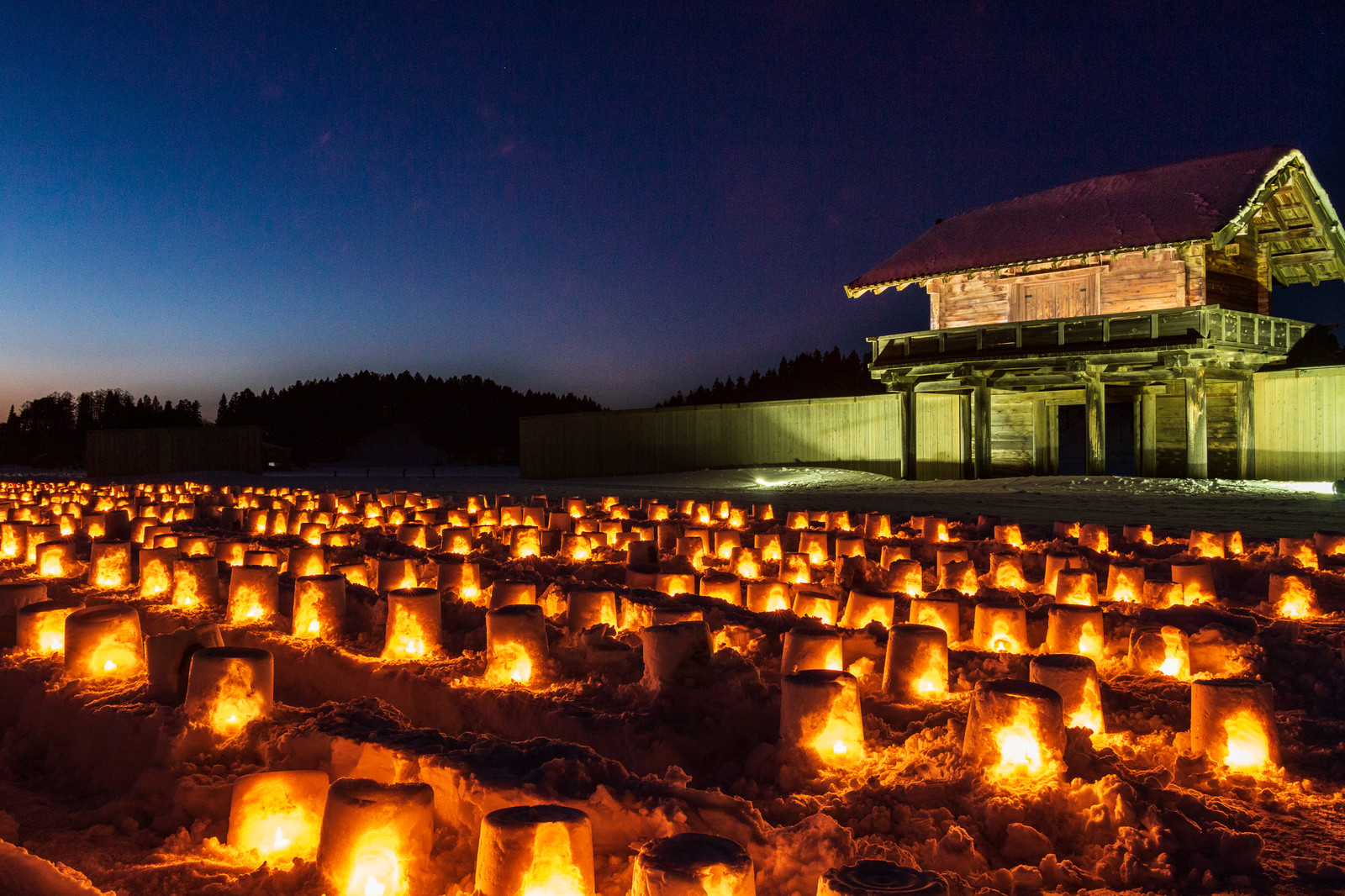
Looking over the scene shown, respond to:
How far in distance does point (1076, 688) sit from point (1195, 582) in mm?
3337

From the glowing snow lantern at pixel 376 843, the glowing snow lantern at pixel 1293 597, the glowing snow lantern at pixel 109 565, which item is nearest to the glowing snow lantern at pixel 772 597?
the glowing snow lantern at pixel 1293 597

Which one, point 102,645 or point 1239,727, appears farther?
point 102,645

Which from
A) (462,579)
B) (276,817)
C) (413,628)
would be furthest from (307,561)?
(276,817)

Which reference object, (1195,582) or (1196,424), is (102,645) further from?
(1196,424)

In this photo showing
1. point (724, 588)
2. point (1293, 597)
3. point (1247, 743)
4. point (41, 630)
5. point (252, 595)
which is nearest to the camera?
point (1247, 743)

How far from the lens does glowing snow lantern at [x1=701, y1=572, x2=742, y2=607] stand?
650cm

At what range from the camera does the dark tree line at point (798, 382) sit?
214 ft

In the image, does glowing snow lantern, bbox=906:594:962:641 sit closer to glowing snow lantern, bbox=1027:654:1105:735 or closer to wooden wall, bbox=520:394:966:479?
glowing snow lantern, bbox=1027:654:1105:735

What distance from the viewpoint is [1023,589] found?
699 centimetres

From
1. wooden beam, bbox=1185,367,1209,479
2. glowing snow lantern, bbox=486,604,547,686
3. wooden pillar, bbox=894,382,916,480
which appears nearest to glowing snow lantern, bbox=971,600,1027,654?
glowing snow lantern, bbox=486,604,547,686

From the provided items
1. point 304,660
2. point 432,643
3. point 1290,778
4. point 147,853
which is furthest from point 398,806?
point 1290,778

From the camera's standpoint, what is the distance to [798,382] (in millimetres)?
69875

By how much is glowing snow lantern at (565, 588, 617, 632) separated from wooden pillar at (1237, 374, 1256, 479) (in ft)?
61.9

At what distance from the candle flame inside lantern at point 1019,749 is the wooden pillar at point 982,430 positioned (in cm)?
1850
